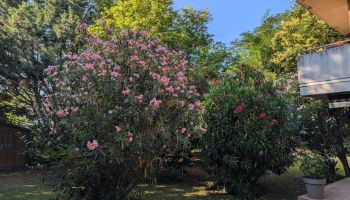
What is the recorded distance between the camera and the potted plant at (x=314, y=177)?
744cm

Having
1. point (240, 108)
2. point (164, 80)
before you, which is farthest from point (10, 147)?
point (164, 80)

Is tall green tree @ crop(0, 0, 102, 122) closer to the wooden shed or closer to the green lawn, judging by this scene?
the wooden shed

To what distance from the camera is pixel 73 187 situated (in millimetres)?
6668

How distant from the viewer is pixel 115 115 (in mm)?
5871

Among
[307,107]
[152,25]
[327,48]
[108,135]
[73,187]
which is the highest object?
[152,25]

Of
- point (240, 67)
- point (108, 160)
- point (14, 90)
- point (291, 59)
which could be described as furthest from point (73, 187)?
point (291, 59)

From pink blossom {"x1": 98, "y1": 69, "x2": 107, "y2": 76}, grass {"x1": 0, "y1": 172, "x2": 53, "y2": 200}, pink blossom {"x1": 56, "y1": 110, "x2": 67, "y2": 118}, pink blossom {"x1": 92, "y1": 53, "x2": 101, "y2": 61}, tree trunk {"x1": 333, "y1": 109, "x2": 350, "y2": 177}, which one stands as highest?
pink blossom {"x1": 92, "y1": 53, "x2": 101, "y2": 61}

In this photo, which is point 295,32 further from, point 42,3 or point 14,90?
point 14,90

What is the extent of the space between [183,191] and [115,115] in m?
4.91

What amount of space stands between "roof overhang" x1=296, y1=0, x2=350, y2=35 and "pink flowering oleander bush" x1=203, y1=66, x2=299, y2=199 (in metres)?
4.09

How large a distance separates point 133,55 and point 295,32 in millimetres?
18624

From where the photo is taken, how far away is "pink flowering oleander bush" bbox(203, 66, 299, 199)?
329 inches

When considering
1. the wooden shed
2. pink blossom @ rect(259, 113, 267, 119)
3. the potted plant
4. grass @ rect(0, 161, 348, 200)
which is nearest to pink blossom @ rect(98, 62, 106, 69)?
grass @ rect(0, 161, 348, 200)

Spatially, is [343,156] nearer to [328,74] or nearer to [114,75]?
[328,74]
